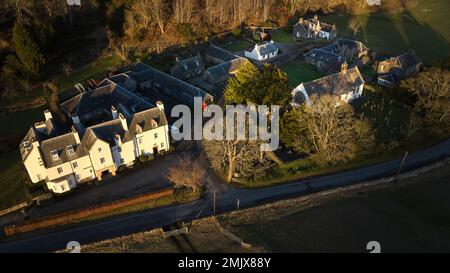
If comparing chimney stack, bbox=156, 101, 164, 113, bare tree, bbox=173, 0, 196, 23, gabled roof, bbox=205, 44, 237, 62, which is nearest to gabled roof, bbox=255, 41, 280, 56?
gabled roof, bbox=205, 44, 237, 62

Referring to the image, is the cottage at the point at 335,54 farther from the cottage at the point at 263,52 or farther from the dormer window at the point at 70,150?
the dormer window at the point at 70,150

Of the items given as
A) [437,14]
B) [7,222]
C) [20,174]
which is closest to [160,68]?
[20,174]

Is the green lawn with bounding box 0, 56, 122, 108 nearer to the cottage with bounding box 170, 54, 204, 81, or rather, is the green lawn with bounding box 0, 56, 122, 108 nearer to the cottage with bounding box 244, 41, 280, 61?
the cottage with bounding box 170, 54, 204, 81

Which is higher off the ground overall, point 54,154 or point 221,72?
point 221,72

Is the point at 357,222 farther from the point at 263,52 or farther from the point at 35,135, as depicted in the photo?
the point at 263,52

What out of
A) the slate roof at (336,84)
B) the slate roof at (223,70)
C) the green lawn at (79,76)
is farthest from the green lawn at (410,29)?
the green lawn at (79,76)

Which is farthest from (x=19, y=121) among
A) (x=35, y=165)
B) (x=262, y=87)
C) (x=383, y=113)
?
(x=383, y=113)

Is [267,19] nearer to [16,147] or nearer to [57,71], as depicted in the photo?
[57,71]
